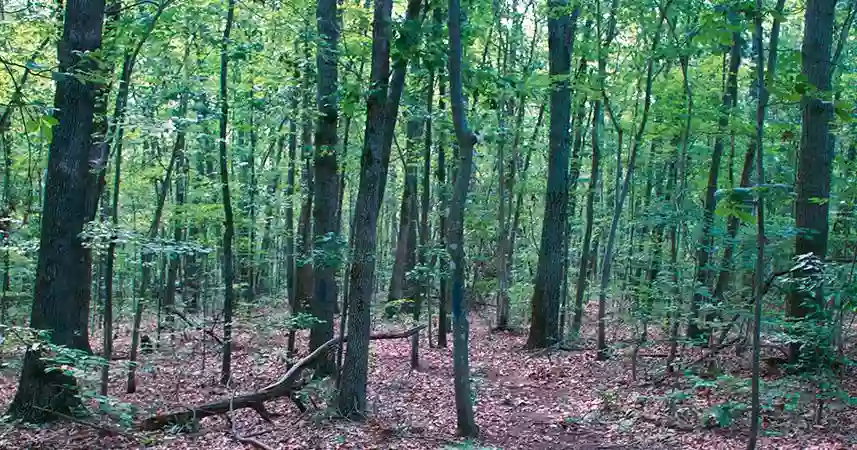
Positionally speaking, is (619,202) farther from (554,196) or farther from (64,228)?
(64,228)

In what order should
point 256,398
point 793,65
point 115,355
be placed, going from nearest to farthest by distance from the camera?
1. point 256,398
2. point 793,65
3. point 115,355

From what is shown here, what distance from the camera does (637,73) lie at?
41.0 ft

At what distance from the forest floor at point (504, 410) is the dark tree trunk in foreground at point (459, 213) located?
671mm

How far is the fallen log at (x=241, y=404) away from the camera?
825cm

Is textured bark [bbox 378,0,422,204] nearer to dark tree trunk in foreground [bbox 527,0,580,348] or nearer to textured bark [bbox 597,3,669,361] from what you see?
textured bark [bbox 597,3,669,361]

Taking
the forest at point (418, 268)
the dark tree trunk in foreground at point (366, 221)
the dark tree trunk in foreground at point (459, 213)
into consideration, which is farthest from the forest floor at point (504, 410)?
the dark tree trunk in foreground at point (459, 213)

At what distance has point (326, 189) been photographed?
10.8 meters

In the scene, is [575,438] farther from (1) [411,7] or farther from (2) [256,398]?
(1) [411,7]

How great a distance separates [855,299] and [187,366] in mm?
12597

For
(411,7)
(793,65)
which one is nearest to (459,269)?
(411,7)

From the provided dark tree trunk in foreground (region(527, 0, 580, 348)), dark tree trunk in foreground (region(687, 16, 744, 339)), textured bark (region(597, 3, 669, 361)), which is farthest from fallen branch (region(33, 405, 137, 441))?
dark tree trunk in foreground (region(527, 0, 580, 348))

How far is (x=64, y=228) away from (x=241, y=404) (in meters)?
3.35

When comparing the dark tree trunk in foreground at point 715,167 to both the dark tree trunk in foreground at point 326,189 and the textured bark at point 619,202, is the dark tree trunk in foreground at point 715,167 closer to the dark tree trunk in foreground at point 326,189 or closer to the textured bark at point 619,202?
the textured bark at point 619,202

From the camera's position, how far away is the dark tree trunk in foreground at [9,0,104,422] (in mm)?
7973
